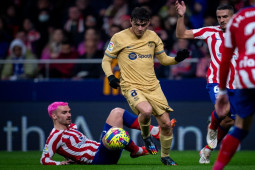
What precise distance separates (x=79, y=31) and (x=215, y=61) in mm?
6826

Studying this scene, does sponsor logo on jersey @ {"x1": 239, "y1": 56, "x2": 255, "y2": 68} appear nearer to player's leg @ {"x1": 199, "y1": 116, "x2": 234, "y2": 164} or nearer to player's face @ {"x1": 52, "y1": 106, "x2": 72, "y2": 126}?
player's leg @ {"x1": 199, "y1": 116, "x2": 234, "y2": 164}

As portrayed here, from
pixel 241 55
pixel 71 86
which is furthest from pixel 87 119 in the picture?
pixel 241 55

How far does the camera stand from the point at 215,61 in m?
8.30

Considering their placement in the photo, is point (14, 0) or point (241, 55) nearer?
point (241, 55)

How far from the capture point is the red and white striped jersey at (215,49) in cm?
822

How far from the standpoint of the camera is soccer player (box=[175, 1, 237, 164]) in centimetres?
816

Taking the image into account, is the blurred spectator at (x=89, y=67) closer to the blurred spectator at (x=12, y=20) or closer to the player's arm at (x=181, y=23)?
the blurred spectator at (x=12, y=20)

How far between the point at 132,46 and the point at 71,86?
483cm

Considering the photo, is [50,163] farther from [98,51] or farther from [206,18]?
[206,18]

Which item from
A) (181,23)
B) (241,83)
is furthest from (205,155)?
(241,83)

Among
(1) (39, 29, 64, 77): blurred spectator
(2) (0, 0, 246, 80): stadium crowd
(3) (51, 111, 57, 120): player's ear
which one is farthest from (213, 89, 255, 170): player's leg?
(1) (39, 29, 64, 77): blurred spectator

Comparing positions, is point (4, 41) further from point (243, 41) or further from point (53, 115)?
point (243, 41)

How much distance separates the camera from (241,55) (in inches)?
221

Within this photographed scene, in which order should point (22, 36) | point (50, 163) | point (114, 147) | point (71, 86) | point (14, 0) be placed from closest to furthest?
point (114, 147), point (50, 163), point (71, 86), point (22, 36), point (14, 0)
